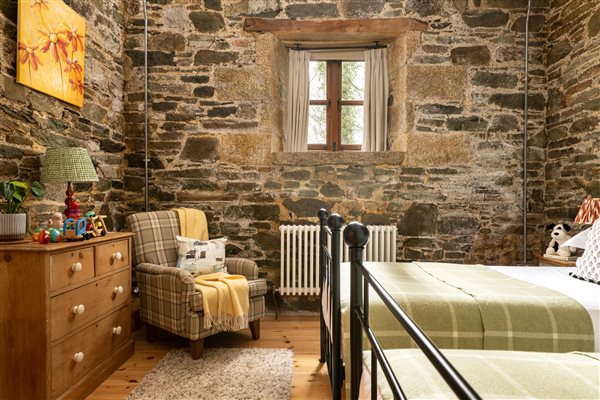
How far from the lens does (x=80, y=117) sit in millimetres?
3088

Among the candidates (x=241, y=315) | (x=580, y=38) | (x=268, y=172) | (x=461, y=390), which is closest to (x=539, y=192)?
(x=580, y=38)

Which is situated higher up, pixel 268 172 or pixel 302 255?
pixel 268 172

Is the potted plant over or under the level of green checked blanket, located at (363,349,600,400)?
over

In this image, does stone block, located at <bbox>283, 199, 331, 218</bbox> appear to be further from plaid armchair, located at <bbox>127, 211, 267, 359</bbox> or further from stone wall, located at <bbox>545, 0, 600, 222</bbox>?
stone wall, located at <bbox>545, 0, 600, 222</bbox>

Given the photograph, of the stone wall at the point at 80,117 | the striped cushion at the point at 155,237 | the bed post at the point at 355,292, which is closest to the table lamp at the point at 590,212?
the bed post at the point at 355,292

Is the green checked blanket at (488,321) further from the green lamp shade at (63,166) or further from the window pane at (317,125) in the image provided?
the window pane at (317,125)

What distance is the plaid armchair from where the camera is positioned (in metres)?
2.74

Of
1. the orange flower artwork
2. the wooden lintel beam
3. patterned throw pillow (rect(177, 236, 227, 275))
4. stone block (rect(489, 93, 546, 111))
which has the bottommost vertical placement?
patterned throw pillow (rect(177, 236, 227, 275))

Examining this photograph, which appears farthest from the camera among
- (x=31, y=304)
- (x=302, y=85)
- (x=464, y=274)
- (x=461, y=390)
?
(x=302, y=85)

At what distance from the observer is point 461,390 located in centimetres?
48

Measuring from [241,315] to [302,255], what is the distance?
113 cm

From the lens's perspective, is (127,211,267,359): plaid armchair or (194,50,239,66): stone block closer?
(127,211,267,359): plaid armchair

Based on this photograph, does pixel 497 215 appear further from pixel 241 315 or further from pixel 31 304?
pixel 31 304

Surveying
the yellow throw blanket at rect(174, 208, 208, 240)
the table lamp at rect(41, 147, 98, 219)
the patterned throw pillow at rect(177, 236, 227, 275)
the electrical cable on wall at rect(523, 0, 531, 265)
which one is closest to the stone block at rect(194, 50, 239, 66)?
the yellow throw blanket at rect(174, 208, 208, 240)
